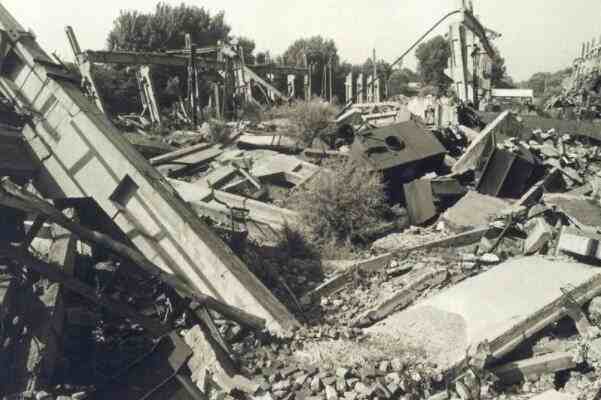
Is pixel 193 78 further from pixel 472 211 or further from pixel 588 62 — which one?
pixel 588 62

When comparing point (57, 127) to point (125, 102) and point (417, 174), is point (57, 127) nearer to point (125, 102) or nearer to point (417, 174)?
point (417, 174)

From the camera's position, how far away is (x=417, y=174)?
9.26 meters

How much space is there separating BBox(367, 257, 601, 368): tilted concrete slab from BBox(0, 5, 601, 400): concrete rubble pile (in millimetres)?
21

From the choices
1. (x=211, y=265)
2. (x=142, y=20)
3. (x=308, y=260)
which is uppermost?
(x=142, y=20)

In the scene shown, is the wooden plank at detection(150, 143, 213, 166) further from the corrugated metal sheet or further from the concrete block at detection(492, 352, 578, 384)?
the concrete block at detection(492, 352, 578, 384)

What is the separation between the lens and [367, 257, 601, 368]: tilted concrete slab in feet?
14.7

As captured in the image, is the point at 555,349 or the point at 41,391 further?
the point at 555,349

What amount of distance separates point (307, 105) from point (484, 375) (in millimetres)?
9737

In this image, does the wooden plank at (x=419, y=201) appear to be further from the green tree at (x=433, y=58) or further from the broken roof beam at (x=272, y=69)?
the green tree at (x=433, y=58)

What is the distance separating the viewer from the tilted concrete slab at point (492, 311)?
176 inches

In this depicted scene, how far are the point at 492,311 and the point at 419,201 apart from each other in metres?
3.64

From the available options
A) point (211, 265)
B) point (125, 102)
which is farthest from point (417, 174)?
point (125, 102)

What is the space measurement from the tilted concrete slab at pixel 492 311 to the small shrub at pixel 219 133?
850 centimetres


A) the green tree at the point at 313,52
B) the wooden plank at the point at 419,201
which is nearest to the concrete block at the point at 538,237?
the wooden plank at the point at 419,201
